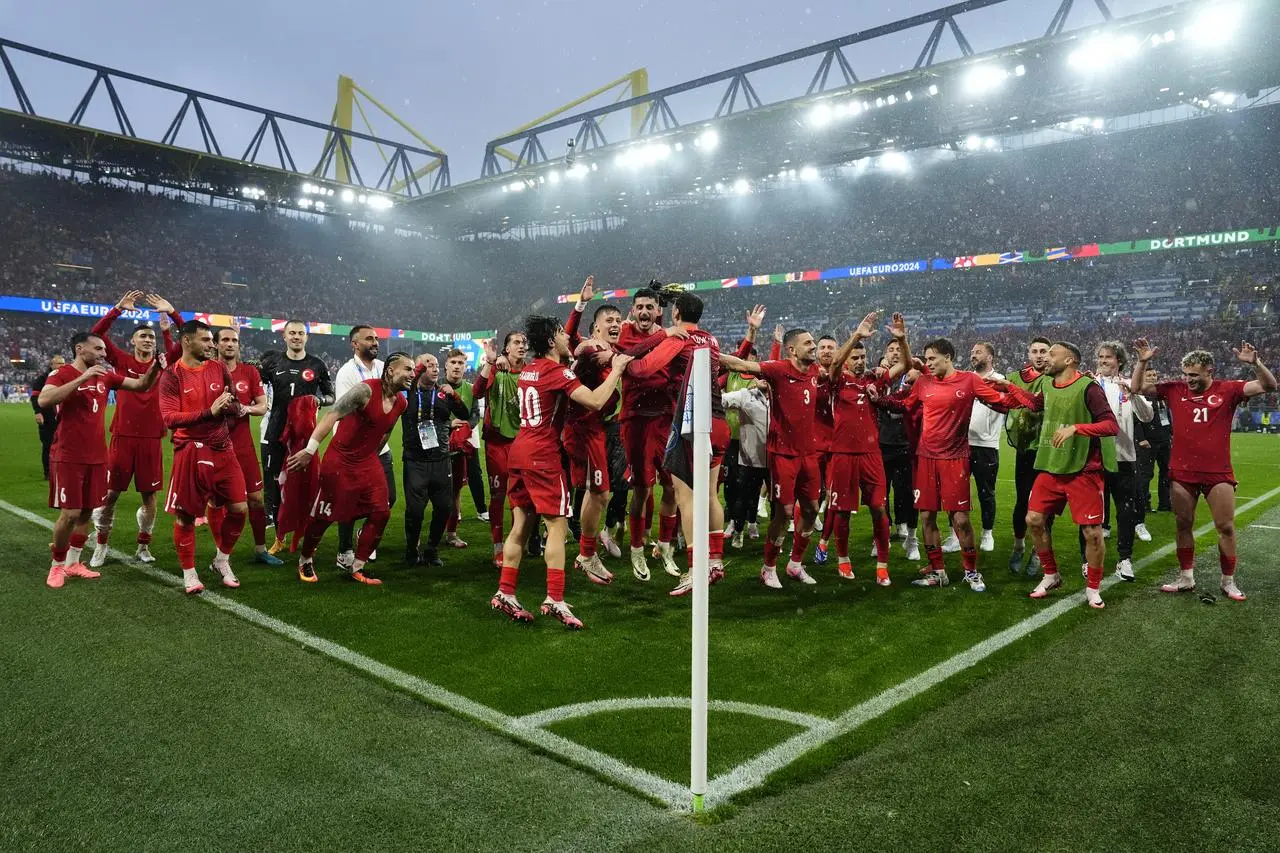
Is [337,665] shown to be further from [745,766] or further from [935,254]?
[935,254]

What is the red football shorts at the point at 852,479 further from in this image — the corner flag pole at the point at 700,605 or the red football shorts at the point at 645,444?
the corner flag pole at the point at 700,605

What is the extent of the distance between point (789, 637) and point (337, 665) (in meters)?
2.80

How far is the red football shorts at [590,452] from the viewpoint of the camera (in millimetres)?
6695

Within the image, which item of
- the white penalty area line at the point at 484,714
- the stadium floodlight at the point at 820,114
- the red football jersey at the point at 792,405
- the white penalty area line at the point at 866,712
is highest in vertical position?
the stadium floodlight at the point at 820,114

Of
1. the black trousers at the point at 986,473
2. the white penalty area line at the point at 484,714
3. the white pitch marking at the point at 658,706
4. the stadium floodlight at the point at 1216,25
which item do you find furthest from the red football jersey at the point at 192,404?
the stadium floodlight at the point at 1216,25

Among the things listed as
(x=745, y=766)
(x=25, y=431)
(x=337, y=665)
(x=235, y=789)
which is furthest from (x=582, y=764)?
(x=25, y=431)

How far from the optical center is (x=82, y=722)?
382 centimetres

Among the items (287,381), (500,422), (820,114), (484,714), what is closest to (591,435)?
(500,422)

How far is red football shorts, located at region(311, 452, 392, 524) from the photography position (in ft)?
21.5

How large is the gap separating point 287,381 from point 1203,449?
8176 millimetres

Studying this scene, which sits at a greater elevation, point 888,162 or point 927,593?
point 888,162

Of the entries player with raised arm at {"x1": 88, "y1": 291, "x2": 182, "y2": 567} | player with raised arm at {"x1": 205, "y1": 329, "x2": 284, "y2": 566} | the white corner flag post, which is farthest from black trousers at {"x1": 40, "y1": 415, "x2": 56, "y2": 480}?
the white corner flag post

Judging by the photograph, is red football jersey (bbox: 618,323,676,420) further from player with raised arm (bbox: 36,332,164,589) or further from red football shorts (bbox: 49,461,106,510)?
red football shorts (bbox: 49,461,106,510)

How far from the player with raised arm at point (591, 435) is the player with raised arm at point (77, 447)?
3.53m
